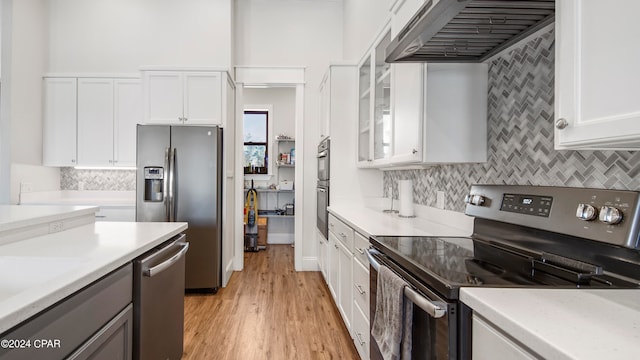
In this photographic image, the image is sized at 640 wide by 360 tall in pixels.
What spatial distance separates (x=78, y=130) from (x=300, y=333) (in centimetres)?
348

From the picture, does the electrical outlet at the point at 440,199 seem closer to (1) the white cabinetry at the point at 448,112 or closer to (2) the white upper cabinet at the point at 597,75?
(1) the white cabinetry at the point at 448,112

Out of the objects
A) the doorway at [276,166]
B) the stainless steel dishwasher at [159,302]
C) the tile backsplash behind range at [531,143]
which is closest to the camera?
the tile backsplash behind range at [531,143]

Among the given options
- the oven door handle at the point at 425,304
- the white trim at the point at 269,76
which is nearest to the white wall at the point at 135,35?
the white trim at the point at 269,76

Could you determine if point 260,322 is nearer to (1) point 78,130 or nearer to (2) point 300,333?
(2) point 300,333

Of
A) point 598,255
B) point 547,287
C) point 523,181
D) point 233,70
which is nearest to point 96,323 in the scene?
point 547,287

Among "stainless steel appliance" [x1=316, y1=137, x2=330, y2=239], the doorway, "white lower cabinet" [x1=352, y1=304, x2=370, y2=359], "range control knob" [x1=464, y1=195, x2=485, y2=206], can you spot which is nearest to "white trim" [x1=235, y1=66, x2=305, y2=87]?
"stainless steel appliance" [x1=316, y1=137, x2=330, y2=239]

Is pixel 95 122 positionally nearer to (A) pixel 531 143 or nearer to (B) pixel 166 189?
(B) pixel 166 189

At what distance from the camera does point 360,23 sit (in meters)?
3.66

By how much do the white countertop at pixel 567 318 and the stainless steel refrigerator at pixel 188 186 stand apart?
117 inches

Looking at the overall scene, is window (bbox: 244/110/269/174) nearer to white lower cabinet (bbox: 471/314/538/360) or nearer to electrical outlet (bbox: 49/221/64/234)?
electrical outlet (bbox: 49/221/64/234)

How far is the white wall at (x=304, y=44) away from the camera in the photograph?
14.5 ft

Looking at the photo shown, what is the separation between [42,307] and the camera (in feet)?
2.74

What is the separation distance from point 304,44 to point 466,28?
3.38m

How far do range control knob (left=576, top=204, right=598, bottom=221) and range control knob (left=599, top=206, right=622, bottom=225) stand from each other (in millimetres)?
24
